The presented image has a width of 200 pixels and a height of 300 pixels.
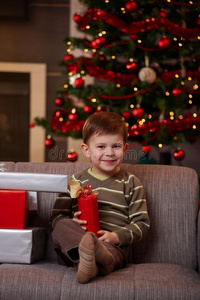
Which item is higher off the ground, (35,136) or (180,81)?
(180,81)

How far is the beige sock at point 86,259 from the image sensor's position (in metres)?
1.39

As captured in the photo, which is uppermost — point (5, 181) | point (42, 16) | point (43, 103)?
point (42, 16)

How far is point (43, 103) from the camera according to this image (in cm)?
506

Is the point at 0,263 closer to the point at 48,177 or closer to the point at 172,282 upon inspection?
the point at 48,177

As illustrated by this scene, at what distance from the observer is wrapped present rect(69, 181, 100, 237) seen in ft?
5.28

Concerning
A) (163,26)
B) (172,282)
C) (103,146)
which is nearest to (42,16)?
(163,26)

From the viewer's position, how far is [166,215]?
5.95 ft

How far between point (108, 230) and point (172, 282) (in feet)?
1.18

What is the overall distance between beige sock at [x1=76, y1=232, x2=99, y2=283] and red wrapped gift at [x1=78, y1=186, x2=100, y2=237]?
0.21 meters

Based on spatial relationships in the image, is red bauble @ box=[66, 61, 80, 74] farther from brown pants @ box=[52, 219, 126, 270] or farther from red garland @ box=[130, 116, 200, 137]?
brown pants @ box=[52, 219, 126, 270]

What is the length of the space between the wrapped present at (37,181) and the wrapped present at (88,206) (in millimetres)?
43

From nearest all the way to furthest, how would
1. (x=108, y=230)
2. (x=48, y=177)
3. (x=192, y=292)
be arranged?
(x=192, y=292), (x=48, y=177), (x=108, y=230)

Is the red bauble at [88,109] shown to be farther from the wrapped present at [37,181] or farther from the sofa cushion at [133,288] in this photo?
the sofa cushion at [133,288]

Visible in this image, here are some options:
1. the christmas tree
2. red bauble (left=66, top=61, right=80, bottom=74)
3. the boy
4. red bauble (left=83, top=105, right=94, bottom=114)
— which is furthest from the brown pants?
red bauble (left=66, top=61, right=80, bottom=74)
